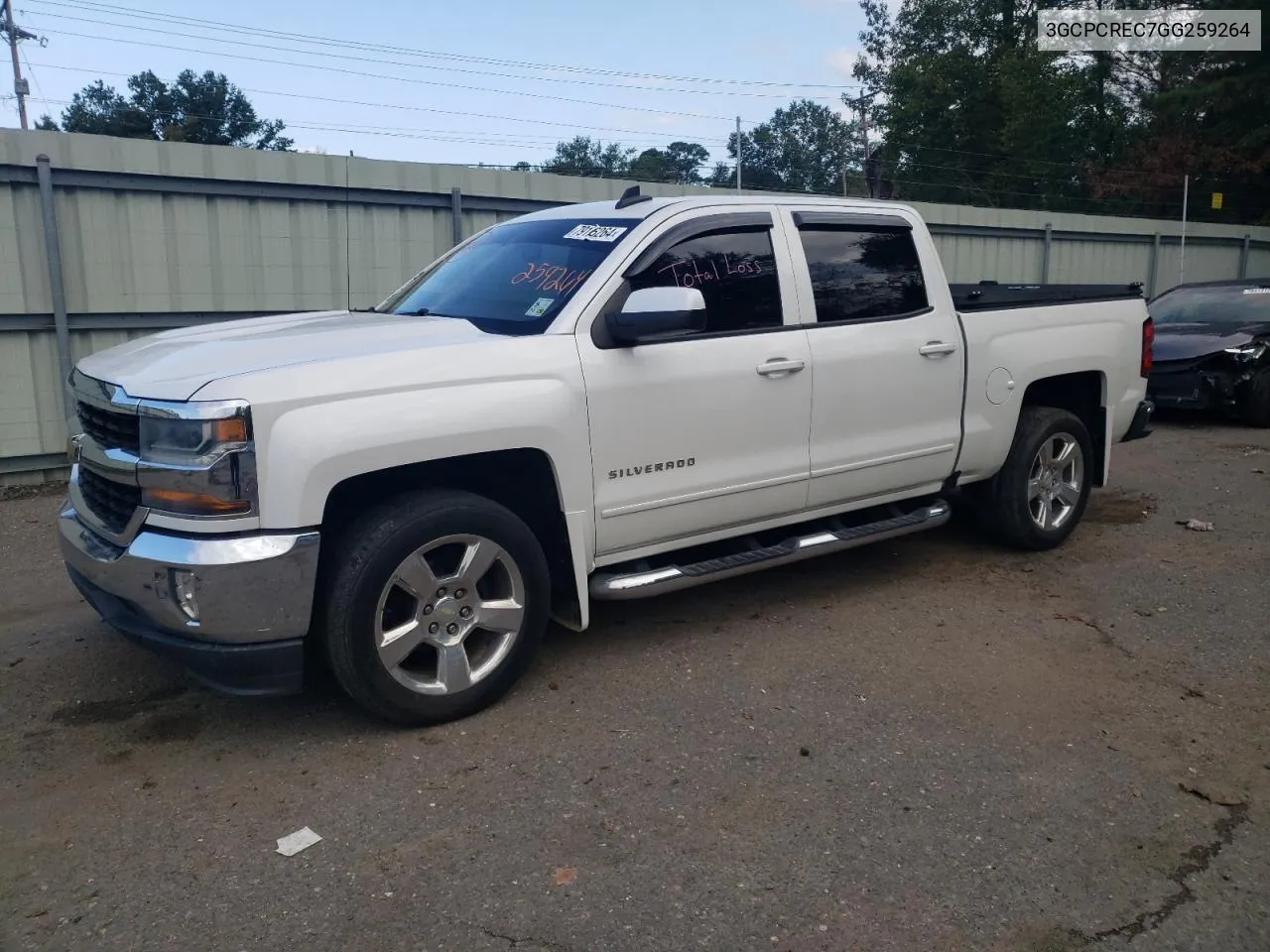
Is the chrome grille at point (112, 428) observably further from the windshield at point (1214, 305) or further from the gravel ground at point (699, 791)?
the windshield at point (1214, 305)

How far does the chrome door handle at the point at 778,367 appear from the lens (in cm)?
471

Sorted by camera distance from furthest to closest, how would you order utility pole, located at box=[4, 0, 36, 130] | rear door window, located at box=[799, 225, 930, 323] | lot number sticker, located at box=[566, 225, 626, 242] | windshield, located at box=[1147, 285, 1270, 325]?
utility pole, located at box=[4, 0, 36, 130] → windshield, located at box=[1147, 285, 1270, 325] → rear door window, located at box=[799, 225, 930, 323] → lot number sticker, located at box=[566, 225, 626, 242]

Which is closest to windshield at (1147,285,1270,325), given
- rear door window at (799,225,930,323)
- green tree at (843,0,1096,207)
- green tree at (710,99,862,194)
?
rear door window at (799,225,930,323)

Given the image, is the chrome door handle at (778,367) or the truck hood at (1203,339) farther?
the truck hood at (1203,339)

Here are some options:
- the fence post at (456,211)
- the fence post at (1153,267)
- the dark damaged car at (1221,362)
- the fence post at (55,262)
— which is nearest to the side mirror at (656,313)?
the fence post at (55,262)

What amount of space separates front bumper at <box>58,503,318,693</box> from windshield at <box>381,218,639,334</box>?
4.42 feet

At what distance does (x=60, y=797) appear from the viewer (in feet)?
11.5

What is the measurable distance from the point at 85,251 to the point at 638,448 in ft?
20.4

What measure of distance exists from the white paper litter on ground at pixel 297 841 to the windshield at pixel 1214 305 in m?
11.5

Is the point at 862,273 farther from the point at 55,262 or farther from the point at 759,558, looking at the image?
the point at 55,262

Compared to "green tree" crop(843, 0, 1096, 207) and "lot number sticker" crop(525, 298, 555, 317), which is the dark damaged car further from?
"green tree" crop(843, 0, 1096, 207)

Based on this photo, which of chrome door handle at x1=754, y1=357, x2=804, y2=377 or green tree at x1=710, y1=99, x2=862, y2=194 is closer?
chrome door handle at x1=754, y1=357, x2=804, y2=377

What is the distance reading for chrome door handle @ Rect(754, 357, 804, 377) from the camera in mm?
4707

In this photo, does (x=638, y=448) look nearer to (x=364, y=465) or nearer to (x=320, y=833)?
(x=364, y=465)
